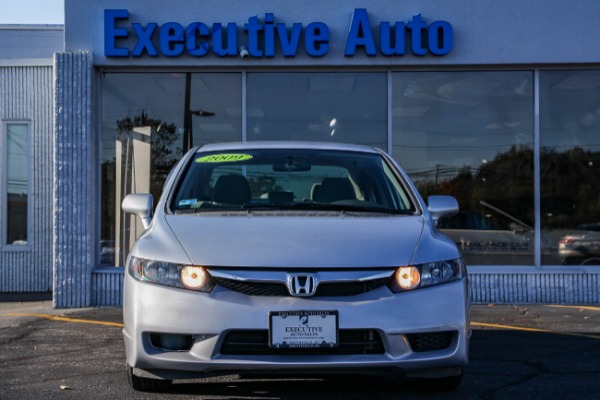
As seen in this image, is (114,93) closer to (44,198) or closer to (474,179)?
(44,198)

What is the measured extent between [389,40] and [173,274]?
697cm

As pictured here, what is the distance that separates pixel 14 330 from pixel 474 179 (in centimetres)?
579

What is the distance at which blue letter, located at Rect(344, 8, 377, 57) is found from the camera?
436 inches

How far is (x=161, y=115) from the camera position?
38.0 ft

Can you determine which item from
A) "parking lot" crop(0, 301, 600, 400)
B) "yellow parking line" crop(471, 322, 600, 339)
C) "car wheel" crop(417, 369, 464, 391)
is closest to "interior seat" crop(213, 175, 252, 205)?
"parking lot" crop(0, 301, 600, 400)

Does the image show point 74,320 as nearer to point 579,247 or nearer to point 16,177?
point 16,177

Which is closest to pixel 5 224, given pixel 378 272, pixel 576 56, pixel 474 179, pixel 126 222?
pixel 126 222

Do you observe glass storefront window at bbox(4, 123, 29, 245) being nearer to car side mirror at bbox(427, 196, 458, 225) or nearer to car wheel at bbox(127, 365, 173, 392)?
car wheel at bbox(127, 365, 173, 392)

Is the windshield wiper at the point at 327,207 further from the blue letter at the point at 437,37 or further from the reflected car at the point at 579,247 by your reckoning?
the reflected car at the point at 579,247

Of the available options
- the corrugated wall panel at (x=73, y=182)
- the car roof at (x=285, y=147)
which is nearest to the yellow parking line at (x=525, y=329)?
the car roof at (x=285, y=147)

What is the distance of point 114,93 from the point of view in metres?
11.6

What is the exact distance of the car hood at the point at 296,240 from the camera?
471 cm

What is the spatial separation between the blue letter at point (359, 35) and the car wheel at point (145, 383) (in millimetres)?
6513

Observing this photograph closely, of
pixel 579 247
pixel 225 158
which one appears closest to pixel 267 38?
pixel 579 247
